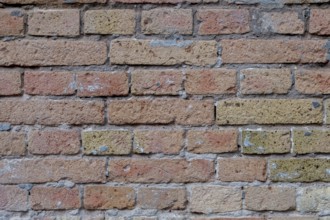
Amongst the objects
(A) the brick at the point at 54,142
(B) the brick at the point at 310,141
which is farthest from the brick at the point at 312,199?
(A) the brick at the point at 54,142

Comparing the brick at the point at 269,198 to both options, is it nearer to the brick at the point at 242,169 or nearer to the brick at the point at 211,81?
the brick at the point at 242,169

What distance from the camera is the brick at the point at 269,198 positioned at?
145 cm

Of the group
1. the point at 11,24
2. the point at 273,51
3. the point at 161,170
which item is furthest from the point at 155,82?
the point at 11,24

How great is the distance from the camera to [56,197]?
4.76ft

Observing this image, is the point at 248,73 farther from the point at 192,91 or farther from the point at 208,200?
the point at 208,200

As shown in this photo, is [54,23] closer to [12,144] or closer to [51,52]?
Answer: [51,52]

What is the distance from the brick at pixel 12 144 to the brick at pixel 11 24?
12.8 inches

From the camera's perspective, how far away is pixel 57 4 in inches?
57.0

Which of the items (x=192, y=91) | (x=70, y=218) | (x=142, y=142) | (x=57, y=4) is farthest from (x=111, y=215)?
(x=57, y=4)

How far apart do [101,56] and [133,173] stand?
1.29 ft

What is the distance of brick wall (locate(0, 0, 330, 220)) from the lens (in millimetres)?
1442

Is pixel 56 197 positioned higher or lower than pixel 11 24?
lower

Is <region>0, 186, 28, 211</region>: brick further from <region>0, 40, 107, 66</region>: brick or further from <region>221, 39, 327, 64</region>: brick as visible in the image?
<region>221, 39, 327, 64</region>: brick

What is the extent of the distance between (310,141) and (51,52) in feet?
2.90
